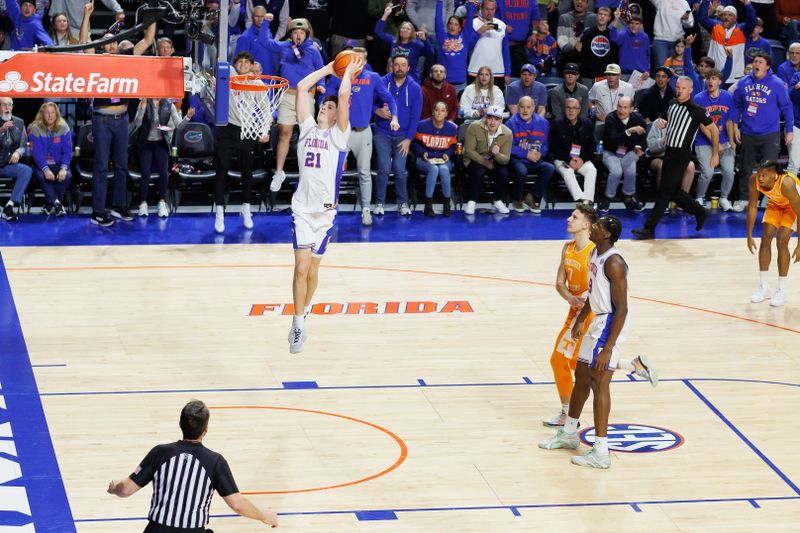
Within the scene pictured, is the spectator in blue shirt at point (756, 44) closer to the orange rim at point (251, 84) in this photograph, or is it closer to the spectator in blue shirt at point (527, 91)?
the spectator in blue shirt at point (527, 91)

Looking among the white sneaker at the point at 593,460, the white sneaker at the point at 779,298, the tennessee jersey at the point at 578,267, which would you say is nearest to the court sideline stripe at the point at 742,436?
the white sneaker at the point at 593,460

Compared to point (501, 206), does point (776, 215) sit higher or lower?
higher

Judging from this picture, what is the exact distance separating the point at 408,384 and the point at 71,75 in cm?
465

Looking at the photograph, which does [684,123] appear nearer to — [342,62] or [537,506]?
[342,62]

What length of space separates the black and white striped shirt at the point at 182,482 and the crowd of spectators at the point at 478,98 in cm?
1198

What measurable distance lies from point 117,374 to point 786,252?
27.4 ft

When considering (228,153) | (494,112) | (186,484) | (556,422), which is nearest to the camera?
(186,484)

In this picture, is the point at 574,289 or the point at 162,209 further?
the point at 162,209

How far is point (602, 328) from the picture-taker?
36.8 ft

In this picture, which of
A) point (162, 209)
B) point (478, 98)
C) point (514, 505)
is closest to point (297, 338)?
point (514, 505)

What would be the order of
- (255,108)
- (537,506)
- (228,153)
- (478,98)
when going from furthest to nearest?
1. (478,98)
2. (228,153)
3. (255,108)
4. (537,506)

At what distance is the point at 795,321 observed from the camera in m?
16.1

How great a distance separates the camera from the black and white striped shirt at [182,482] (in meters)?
7.93

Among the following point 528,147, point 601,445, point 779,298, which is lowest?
point 601,445
